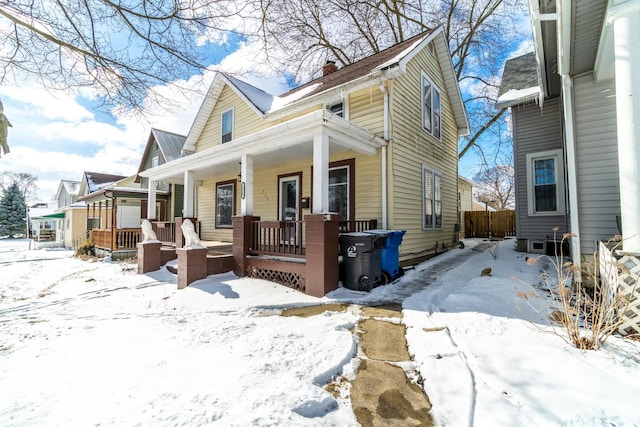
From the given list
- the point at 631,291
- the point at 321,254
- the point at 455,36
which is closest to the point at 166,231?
the point at 321,254

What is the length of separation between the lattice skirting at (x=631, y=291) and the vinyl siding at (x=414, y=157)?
4.07 m

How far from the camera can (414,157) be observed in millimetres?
8008

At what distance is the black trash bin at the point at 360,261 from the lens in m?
5.22

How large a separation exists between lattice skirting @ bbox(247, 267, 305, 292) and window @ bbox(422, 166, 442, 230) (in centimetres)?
464

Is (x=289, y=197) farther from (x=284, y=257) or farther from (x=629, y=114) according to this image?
(x=629, y=114)

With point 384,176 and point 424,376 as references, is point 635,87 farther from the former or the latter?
point 384,176

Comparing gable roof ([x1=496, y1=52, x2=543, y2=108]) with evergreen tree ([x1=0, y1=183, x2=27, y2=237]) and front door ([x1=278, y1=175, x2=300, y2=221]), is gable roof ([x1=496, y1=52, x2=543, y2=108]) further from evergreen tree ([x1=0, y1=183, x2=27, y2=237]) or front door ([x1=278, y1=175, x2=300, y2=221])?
evergreen tree ([x1=0, y1=183, x2=27, y2=237])

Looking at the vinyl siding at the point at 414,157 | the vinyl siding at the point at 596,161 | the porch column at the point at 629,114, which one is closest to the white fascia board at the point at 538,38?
the vinyl siding at the point at 596,161

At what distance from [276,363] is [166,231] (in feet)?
27.3

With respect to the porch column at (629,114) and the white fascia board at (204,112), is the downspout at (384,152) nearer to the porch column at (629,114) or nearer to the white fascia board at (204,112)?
the porch column at (629,114)

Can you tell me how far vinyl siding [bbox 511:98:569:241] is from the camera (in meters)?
7.70

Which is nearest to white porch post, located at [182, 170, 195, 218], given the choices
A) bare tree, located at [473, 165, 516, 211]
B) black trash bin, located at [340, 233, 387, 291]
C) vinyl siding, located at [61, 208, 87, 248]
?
black trash bin, located at [340, 233, 387, 291]

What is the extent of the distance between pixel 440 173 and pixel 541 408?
870 centimetres

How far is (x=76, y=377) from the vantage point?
8.07 feet
